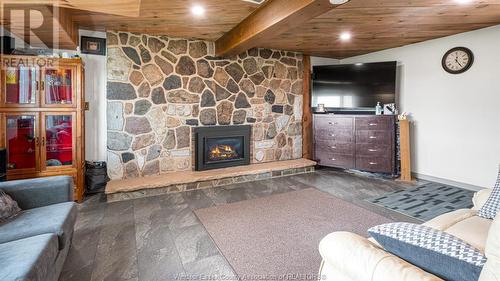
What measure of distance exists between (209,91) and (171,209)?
2.15 m

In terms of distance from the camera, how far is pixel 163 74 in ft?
13.5

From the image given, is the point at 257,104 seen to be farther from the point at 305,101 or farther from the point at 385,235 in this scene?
the point at 385,235

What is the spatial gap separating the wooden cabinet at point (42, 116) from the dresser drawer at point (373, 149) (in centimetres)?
448

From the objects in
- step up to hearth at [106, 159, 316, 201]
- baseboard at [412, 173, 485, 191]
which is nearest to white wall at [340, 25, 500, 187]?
baseboard at [412, 173, 485, 191]

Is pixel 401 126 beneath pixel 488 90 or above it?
beneath

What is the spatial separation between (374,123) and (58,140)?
4.89 metres

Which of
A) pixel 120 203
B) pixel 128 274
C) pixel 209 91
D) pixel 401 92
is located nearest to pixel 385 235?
pixel 128 274

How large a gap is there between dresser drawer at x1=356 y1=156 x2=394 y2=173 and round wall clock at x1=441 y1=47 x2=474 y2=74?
1.72 metres

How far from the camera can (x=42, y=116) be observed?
10.4 ft

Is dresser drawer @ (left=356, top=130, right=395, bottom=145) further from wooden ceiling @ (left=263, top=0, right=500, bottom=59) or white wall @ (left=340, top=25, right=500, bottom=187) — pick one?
wooden ceiling @ (left=263, top=0, right=500, bottom=59)

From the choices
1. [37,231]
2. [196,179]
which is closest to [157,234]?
[37,231]

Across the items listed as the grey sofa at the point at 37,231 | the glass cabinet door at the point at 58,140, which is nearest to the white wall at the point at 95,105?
the glass cabinet door at the point at 58,140

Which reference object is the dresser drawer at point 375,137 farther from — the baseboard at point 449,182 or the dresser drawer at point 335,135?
the baseboard at point 449,182

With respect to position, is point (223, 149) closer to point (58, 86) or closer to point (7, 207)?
point (58, 86)
